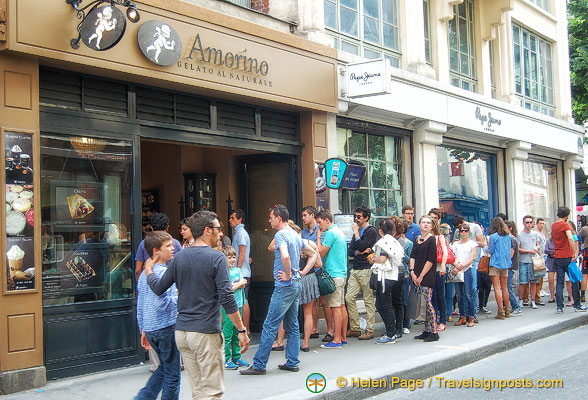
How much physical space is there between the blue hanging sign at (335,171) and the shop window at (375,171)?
1.12 metres

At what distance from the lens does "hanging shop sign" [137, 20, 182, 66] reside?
8.13m

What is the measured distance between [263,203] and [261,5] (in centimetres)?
326

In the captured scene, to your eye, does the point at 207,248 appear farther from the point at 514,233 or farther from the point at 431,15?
the point at 431,15

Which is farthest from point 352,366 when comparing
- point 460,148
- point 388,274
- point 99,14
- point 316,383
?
point 460,148

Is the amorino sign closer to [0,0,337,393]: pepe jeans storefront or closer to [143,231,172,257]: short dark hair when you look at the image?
[0,0,337,393]: pepe jeans storefront

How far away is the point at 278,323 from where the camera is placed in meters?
7.44

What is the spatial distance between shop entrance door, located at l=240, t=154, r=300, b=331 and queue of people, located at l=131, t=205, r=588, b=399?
1019 millimetres

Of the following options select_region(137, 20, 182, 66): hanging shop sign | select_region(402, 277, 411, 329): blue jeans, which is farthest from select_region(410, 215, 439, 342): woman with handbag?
select_region(137, 20, 182, 66): hanging shop sign

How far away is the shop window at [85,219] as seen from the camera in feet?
24.8

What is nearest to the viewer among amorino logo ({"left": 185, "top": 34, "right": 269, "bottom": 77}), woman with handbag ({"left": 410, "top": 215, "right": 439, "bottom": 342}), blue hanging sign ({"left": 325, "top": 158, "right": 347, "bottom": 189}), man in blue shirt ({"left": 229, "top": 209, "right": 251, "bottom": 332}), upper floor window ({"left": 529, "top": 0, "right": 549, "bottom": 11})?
amorino logo ({"left": 185, "top": 34, "right": 269, "bottom": 77})

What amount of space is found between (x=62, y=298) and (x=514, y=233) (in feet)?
28.7

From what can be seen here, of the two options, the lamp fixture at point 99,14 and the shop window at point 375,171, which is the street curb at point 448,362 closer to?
the shop window at point 375,171

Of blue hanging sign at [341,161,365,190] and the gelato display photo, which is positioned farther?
blue hanging sign at [341,161,365,190]

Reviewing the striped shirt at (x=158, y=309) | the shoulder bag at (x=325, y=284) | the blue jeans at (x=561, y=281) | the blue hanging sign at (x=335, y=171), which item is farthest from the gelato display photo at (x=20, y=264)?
the blue jeans at (x=561, y=281)
